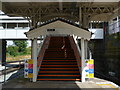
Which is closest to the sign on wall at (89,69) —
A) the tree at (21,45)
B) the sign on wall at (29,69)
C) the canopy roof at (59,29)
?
the canopy roof at (59,29)

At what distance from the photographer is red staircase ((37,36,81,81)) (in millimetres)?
8422

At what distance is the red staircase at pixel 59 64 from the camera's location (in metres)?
8.42

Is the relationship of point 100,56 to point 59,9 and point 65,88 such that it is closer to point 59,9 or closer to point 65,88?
point 59,9

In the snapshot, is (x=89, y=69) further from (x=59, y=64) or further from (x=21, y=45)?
(x=21, y=45)

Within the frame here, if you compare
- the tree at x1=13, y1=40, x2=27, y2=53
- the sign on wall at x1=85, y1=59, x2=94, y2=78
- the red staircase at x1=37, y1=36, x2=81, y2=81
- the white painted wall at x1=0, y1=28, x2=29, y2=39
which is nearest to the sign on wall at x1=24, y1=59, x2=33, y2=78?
the red staircase at x1=37, y1=36, x2=81, y2=81

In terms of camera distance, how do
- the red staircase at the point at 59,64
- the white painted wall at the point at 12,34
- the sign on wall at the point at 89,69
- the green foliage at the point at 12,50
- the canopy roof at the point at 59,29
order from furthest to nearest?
the green foliage at the point at 12,50 < the white painted wall at the point at 12,34 < the red staircase at the point at 59,64 < the sign on wall at the point at 89,69 < the canopy roof at the point at 59,29

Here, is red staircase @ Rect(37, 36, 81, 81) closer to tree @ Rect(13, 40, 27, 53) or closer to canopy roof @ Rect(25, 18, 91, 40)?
canopy roof @ Rect(25, 18, 91, 40)

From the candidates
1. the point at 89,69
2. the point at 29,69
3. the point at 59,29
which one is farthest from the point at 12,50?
the point at 89,69

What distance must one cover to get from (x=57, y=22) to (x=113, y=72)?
888 centimetres

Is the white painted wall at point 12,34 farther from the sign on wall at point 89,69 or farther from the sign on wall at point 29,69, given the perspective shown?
the sign on wall at point 89,69

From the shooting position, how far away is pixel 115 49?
1416 cm

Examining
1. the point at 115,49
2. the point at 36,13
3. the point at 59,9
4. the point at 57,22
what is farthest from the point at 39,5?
the point at 115,49

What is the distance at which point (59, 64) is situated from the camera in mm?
9469

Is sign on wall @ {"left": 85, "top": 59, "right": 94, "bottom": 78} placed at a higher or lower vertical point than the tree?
lower
